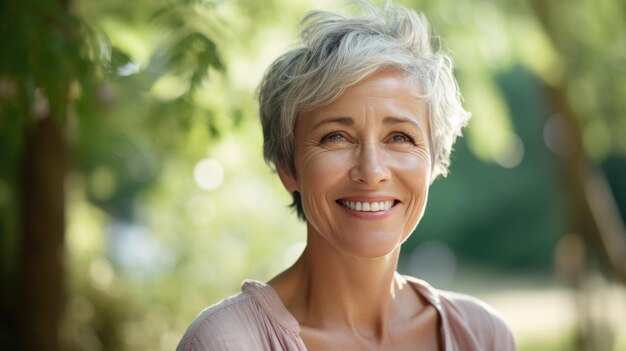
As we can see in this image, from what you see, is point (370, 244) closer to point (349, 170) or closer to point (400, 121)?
point (349, 170)

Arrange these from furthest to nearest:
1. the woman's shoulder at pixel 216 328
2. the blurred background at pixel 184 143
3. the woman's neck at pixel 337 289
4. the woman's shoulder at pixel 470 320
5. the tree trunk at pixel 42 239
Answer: the tree trunk at pixel 42 239, the blurred background at pixel 184 143, the woman's shoulder at pixel 470 320, the woman's neck at pixel 337 289, the woman's shoulder at pixel 216 328

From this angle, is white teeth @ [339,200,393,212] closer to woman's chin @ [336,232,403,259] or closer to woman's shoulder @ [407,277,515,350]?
woman's chin @ [336,232,403,259]

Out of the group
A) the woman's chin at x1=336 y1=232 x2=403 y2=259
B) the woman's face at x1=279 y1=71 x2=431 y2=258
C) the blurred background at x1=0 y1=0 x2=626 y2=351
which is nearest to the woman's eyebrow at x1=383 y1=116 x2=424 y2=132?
the woman's face at x1=279 y1=71 x2=431 y2=258

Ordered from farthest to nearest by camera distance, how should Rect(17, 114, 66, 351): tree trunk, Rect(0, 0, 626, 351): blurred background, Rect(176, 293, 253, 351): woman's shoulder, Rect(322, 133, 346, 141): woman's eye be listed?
1. Rect(17, 114, 66, 351): tree trunk
2. Rect(0, 0, 626, 351): blurred background
3. Rect(322, 133, 346, 141): woman's eye
4. Rect(176, 293, 253, 351): woman's shoulder

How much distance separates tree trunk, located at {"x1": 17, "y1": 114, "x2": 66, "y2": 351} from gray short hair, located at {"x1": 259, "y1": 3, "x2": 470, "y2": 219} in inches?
129

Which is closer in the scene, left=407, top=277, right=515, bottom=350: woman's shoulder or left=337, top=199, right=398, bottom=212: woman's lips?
left=337, top=199, right=398, bottom=212: woman's lips

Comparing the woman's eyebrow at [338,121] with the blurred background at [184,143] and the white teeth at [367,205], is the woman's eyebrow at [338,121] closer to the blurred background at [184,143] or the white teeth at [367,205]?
the white teeth at [367,205]

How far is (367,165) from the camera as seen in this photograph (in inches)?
83.0

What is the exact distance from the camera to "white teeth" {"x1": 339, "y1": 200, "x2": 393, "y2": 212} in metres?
2.13

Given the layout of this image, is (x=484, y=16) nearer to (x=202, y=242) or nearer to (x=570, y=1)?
(x=570, y=1)

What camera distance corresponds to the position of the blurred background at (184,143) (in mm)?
3201

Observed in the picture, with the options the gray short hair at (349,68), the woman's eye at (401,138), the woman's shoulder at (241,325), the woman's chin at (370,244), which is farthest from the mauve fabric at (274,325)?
the woman's eye at (401,138)

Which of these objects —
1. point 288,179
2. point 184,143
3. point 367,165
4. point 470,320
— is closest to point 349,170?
point 367,165

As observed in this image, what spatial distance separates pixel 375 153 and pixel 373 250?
0.24m
